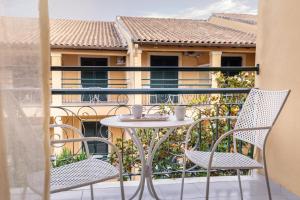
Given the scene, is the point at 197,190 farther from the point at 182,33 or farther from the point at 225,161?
the point at 182,33

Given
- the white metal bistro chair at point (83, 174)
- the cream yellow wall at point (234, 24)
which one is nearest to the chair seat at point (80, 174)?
the white metal bistro chair at point (83, 174)

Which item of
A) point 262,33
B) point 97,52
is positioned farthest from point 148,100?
point 262,33

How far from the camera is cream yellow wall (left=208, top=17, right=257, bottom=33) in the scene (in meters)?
10.9

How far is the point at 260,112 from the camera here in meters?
2.05

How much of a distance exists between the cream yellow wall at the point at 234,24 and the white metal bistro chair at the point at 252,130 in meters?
9.14

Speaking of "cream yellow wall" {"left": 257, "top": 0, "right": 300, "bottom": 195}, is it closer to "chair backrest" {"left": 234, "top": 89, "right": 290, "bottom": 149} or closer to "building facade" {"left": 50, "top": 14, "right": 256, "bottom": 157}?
"chair backrest" {"left": 234, "top": 89, "right": 290, "bottom": 149}

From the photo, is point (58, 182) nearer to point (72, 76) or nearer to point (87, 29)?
point (72, 76)

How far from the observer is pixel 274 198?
2.26 m

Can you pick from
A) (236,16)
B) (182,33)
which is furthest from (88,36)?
(236,16)

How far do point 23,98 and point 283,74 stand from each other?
201 cm

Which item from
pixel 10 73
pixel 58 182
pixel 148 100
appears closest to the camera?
pixel 10 73

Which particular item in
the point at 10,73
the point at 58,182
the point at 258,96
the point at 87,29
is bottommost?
the point at 58,182

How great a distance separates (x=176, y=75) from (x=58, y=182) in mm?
8379

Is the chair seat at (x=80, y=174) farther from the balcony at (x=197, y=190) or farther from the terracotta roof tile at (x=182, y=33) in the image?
the terracotta roof tile at (x=182, y=33)
